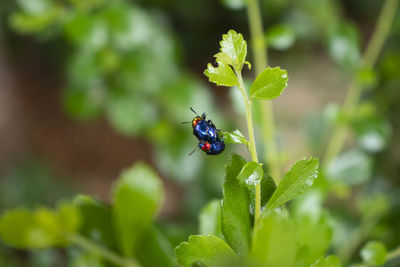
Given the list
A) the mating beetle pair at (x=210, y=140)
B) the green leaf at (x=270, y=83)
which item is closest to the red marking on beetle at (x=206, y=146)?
the mating beetle pair at (x=210, y=140)

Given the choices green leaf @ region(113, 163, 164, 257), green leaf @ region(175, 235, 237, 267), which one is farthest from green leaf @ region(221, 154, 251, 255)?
green leaf @ region(113, 163, 164, 257)

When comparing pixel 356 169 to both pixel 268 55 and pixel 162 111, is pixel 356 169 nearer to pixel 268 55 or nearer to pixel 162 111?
pixel 162 111

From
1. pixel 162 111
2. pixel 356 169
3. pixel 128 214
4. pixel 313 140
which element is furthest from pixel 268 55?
pixel 128 214

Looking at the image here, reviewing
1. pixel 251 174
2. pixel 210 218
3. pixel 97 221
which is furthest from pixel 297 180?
pixel 97 221

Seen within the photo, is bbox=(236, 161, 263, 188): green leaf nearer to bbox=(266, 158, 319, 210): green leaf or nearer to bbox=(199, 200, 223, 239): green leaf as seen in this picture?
bbox=(266, 158, 319, 210): green leaf

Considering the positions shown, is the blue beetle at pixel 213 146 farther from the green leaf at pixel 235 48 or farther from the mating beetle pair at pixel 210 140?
the green leaf at pixel 235 48

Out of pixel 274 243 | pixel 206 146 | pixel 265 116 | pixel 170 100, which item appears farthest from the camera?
pixel 170 100

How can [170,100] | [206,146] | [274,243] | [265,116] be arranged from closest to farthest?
[274,243] → [206,146] → [265,116] → [170,100]

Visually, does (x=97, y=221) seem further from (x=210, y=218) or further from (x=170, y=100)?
(x=170, y=100)
